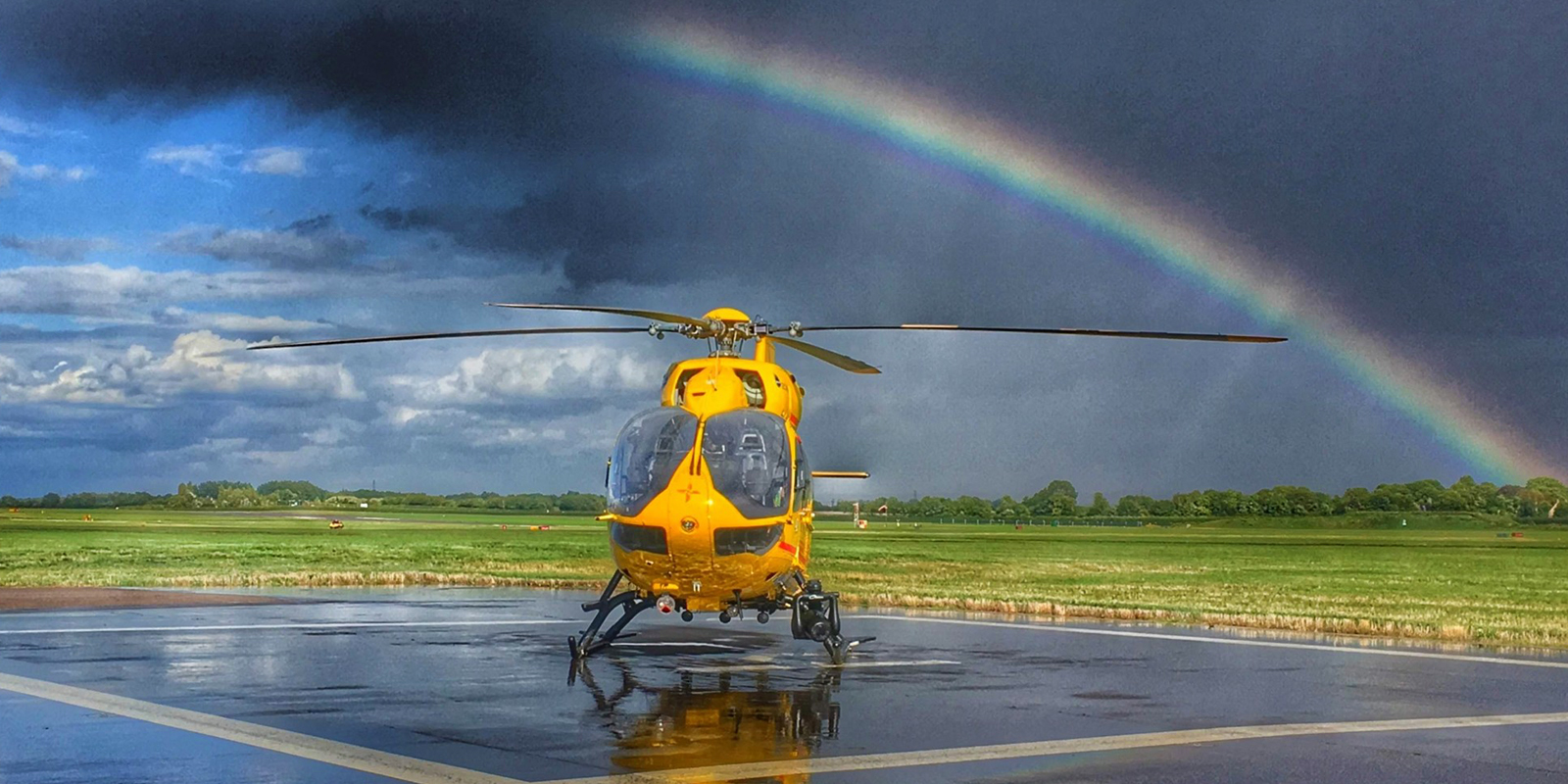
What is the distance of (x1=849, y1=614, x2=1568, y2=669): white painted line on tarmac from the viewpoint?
21422 millimetres

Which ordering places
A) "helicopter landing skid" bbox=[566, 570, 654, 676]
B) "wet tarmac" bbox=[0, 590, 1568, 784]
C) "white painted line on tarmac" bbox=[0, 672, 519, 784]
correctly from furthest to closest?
"helicopter landing skid" bbox=[566, 570, 654, 676], "wet tarmac" bbox=[0, 590, 1568, 784], "white painted line on tarmac" bbox=[0, 672, 519, 784]

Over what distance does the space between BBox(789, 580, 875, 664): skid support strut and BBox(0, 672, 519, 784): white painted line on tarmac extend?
25.4ft

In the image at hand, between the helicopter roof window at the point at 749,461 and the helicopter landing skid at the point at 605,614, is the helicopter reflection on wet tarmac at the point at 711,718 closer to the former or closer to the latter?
the helicopter landing skid at the point at 605,614

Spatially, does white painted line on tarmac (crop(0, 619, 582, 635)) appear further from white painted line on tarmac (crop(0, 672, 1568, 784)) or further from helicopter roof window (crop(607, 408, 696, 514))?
helicopter roof window (crop(607, 408, 696, 514))

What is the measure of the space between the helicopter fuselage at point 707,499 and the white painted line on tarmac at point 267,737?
533 centimetres

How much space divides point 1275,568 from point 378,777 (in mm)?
63892

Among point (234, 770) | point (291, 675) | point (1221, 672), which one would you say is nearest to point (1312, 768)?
point (1221, 672)

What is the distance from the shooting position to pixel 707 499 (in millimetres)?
17234

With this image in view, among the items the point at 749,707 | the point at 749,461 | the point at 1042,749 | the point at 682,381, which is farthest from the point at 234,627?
the point at 1042,749

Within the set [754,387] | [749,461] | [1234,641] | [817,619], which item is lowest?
[1234,641]

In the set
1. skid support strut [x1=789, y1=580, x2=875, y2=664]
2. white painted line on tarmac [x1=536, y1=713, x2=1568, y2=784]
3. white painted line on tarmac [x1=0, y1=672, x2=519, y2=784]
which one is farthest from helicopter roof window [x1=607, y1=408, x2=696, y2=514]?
white painted line on tarmac [x1=536, y1=713, x2=1568, y2=784]

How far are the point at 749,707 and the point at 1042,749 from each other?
3.74m

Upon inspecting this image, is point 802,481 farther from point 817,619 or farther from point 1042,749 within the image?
point 1042,749

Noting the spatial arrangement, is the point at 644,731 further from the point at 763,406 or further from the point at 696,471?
the point at 763,406
